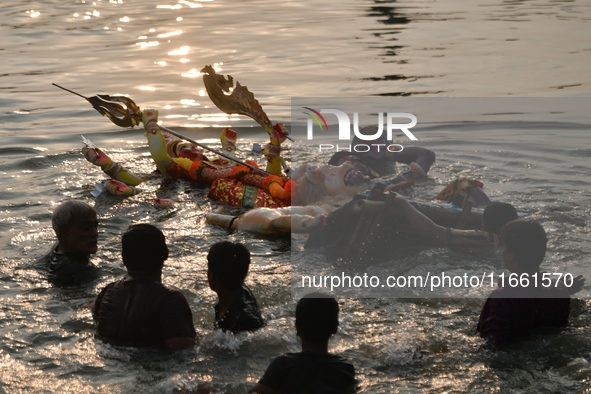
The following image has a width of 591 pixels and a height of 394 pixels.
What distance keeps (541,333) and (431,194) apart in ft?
10.2

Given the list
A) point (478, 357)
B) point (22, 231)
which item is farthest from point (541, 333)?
point (22, 231)

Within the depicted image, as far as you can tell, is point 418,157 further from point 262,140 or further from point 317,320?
point 317,320

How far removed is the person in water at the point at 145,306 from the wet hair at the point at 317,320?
103 cm

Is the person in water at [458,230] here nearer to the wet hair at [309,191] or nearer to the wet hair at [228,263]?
the wet hair at [309,191]

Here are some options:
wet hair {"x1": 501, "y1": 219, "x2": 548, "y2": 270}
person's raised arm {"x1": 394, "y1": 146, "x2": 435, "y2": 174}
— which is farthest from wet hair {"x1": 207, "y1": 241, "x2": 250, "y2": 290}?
person's raised arm {"x1": 394, "y1": 146, "x2": 435, "y2": 174}

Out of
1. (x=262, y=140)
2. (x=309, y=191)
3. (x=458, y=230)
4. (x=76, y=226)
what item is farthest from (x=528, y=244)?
(x=262, y=140)

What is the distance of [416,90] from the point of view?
1369 cm

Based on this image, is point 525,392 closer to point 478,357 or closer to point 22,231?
point 478,357

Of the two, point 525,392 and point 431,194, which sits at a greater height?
point 431,194

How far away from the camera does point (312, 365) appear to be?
15.9ft

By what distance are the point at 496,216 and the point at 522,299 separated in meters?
1.47

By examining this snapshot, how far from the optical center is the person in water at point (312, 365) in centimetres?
482

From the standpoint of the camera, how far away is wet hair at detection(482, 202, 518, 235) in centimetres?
697

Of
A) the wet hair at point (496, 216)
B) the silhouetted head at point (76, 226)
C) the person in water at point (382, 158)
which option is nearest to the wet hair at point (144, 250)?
the silhouetted head at point (76, 226)
